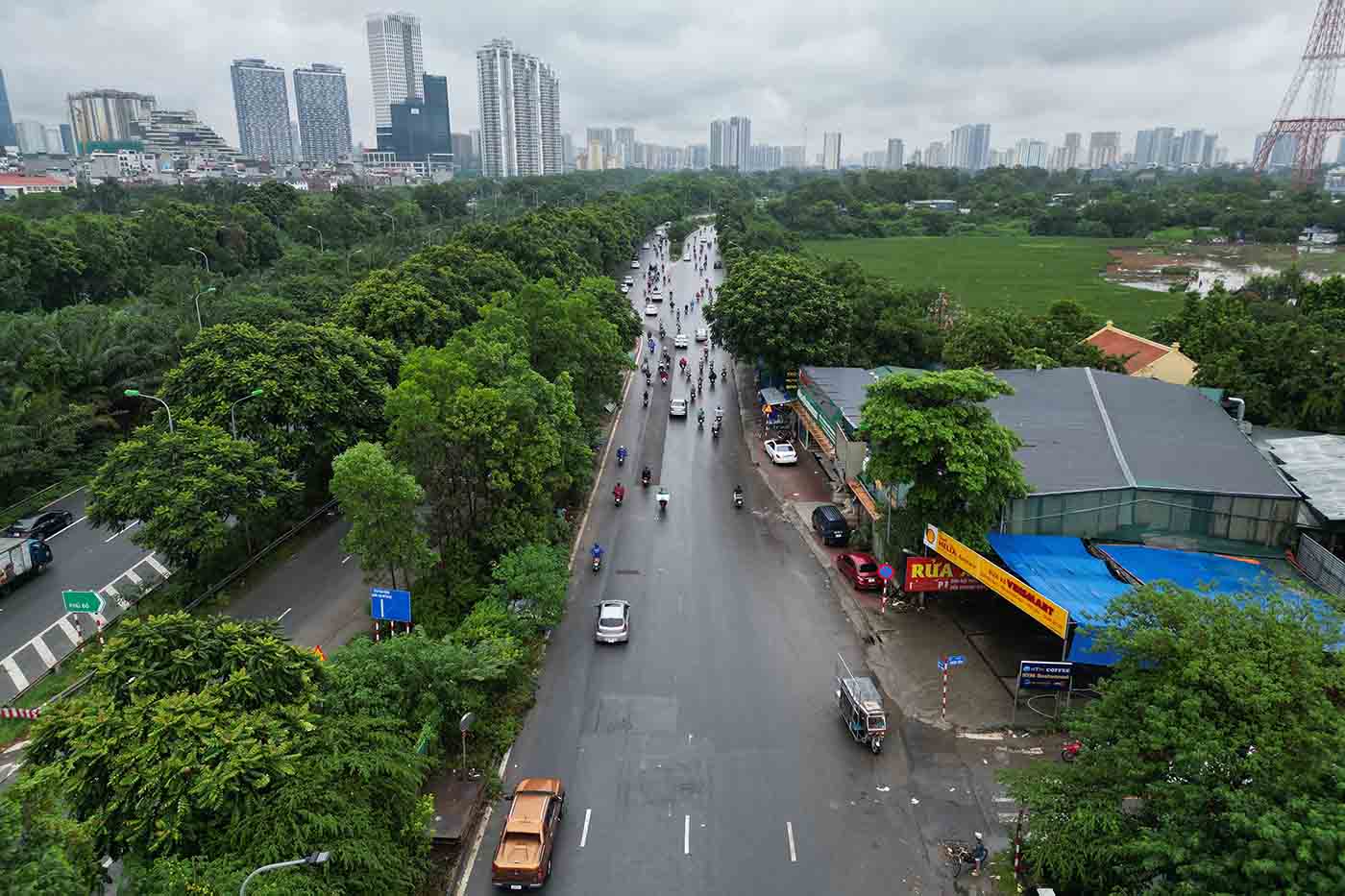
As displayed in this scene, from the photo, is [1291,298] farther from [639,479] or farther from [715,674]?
[715,674]

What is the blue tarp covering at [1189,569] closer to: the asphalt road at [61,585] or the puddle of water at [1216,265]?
the asphalt road at [61,585]

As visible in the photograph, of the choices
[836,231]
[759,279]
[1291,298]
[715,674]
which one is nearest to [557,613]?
[715,674]

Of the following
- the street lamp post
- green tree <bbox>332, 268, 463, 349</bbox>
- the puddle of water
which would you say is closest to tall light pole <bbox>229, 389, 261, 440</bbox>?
green tree <bbox>332, 268, 463, 349</bbox>

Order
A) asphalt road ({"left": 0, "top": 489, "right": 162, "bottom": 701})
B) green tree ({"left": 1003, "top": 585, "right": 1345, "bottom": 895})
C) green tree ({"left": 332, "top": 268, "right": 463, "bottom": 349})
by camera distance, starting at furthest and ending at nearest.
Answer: green tree ({"left": 332, "top": 268, "right": 463, "bottom": 349}), asphalt road ({"left": 0, "top": 489, "right": 162, "bottom": 701}), green tree ({"left": 1003, "top": 585, "right": 1345, "bottom": 895})

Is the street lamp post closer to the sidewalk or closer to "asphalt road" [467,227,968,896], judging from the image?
"asphalt road" [467,227,968,896]

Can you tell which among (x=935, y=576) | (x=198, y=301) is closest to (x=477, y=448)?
(x=935, y=576)

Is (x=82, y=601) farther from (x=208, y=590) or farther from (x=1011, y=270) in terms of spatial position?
(x=1011, y=270)
